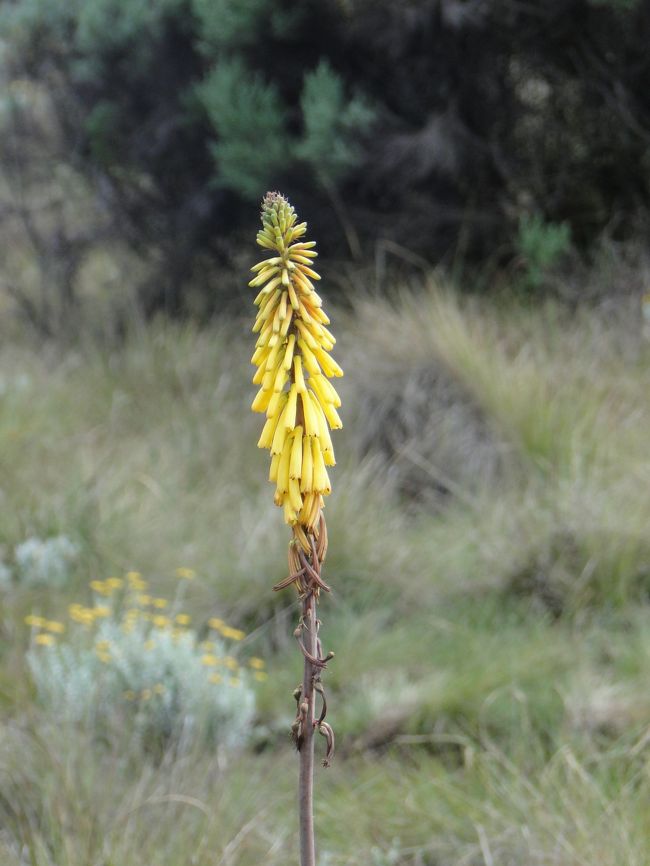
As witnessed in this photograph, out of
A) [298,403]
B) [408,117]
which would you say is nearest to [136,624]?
[298,403]

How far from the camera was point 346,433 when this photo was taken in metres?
6.04

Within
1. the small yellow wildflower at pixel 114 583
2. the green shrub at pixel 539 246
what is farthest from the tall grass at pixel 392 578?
the green shrub at pixel 539 246

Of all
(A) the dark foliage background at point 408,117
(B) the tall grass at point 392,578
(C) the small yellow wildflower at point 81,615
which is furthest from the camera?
(A) the dark foliage background at point 408,117

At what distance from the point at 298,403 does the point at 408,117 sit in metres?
6.21

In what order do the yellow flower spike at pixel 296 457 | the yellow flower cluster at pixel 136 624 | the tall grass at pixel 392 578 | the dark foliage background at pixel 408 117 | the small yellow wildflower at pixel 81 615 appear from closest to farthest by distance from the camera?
the yellow flower spike at pixel 296 457
the tall grass at pixel 392 578
the yellow flower cluster at pixel 136 624
the small yellow wildflower at pixel 81 615
the dark foliage background at pixel 408 117

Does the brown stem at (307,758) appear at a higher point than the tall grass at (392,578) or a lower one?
lower

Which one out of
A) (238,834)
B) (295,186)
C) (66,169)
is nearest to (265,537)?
(238,834)

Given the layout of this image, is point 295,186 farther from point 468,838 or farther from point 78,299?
point 468,838

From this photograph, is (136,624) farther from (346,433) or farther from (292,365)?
(292,365)

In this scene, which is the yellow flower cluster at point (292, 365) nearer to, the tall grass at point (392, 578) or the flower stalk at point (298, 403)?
the flower stalk at point (298, 403)

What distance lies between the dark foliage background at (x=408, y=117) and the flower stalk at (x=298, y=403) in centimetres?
526

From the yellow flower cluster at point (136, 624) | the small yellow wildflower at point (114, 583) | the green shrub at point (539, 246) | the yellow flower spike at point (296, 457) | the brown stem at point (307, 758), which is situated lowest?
the brown stem at point (307, 758)

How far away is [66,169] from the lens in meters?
9.91

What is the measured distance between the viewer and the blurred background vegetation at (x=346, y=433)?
10.4ft
